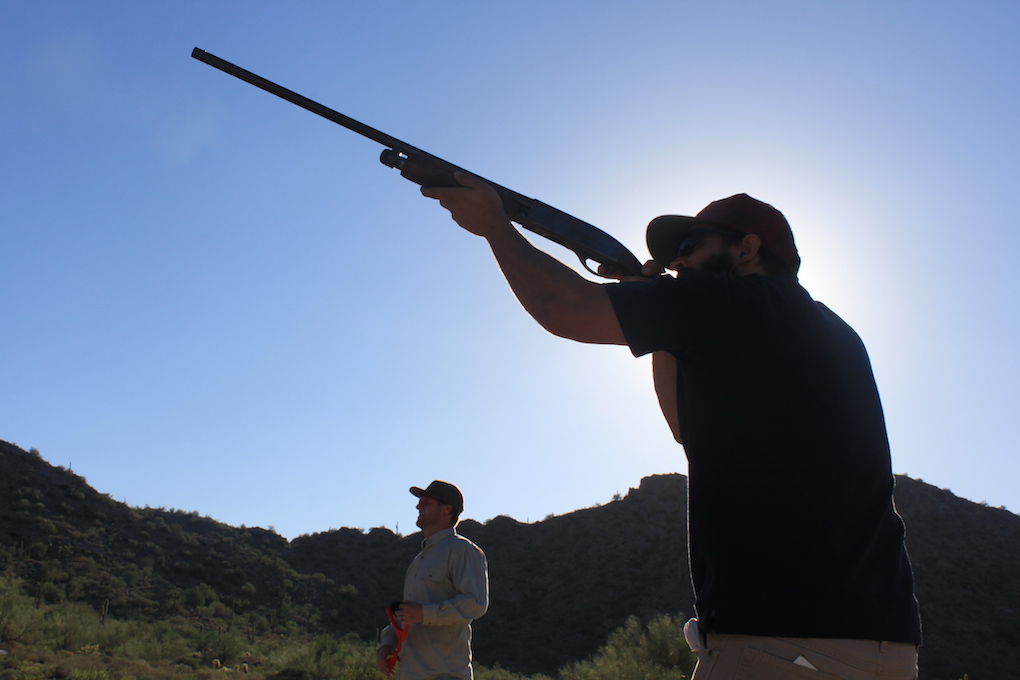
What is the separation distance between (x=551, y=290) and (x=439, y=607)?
3.23 meters

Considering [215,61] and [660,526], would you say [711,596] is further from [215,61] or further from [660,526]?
[660,526]

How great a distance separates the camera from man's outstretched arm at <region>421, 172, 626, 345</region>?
1.86 meters

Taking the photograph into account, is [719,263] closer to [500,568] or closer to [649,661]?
[649,661]

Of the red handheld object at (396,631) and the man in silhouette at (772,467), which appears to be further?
the red handheld object at (396,631)

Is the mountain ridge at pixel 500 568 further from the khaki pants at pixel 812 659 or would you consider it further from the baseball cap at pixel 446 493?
the khaki pants at pixel 812 659

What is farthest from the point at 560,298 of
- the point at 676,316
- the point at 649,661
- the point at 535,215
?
the point at 649,661

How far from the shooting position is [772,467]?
Result: 1.72 metres

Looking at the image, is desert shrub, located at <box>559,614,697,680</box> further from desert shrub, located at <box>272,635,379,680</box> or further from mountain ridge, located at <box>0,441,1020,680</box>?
mountain ridge, located at <box>0,441,1020,680</box>

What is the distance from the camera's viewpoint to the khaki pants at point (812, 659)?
1.58 meters

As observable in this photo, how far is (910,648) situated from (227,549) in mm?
36228

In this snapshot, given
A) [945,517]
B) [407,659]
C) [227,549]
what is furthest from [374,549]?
[407,659]

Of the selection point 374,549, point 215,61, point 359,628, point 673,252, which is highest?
point 215,61

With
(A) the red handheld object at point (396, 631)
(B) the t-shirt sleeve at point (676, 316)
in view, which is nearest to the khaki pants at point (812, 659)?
(B) the t-shirt sleeve at point (676, 316)

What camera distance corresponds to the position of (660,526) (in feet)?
123
